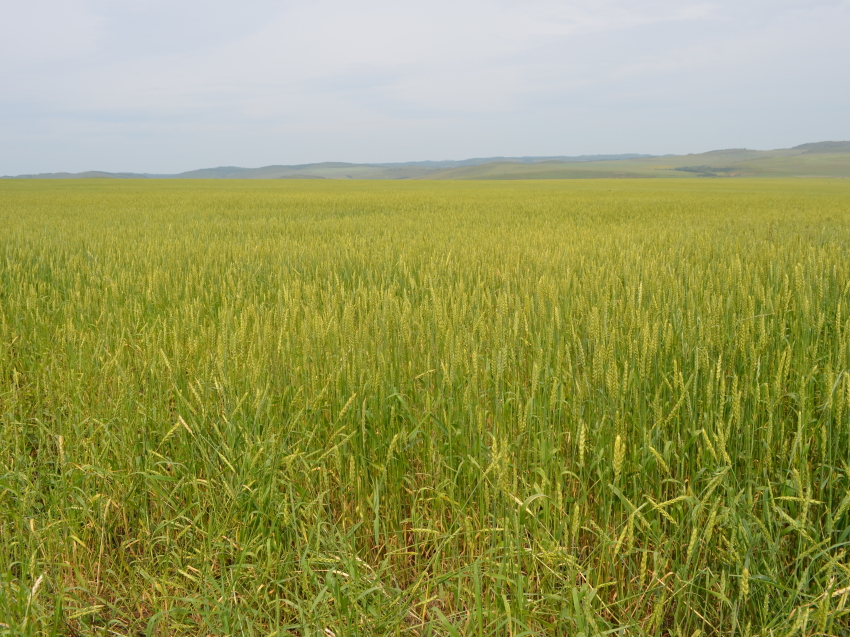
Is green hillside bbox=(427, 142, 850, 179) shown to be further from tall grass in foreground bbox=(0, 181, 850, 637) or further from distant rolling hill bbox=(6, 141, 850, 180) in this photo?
tall grass in foreground bbox=(0, 181, 850, 637)

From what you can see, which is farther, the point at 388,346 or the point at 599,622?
the point at 388,346

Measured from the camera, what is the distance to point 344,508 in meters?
1.77

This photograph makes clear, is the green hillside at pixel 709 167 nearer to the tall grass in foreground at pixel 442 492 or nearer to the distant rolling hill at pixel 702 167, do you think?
the distant rolling hill at pixel 702 167

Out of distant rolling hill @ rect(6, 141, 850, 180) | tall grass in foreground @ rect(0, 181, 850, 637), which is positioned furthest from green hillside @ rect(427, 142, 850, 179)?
tall grass in foreground @ rect(0, 181, 850, 637)

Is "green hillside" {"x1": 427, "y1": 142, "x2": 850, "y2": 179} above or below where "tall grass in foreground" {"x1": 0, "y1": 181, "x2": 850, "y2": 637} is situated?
above

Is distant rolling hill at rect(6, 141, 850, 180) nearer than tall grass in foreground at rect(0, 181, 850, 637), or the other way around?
tall grass in foreground at rect(0, 181, 850, 637)

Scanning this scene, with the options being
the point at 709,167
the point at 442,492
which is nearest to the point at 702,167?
the point at 709,167

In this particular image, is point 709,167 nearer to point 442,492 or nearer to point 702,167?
point 702,167

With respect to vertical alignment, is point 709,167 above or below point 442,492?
above

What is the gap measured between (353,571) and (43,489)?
1429mm

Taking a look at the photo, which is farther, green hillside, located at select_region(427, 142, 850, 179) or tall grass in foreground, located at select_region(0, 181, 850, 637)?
green hillside, located at select_region(427, 142, 850, 179)

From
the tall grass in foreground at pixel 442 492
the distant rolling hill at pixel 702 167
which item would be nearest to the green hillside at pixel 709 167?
the distant rolling hill at pixel 702 167

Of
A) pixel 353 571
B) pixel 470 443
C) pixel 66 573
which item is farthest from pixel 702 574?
pixel 66 573

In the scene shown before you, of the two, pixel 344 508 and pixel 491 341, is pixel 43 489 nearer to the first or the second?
pixel 344 508
